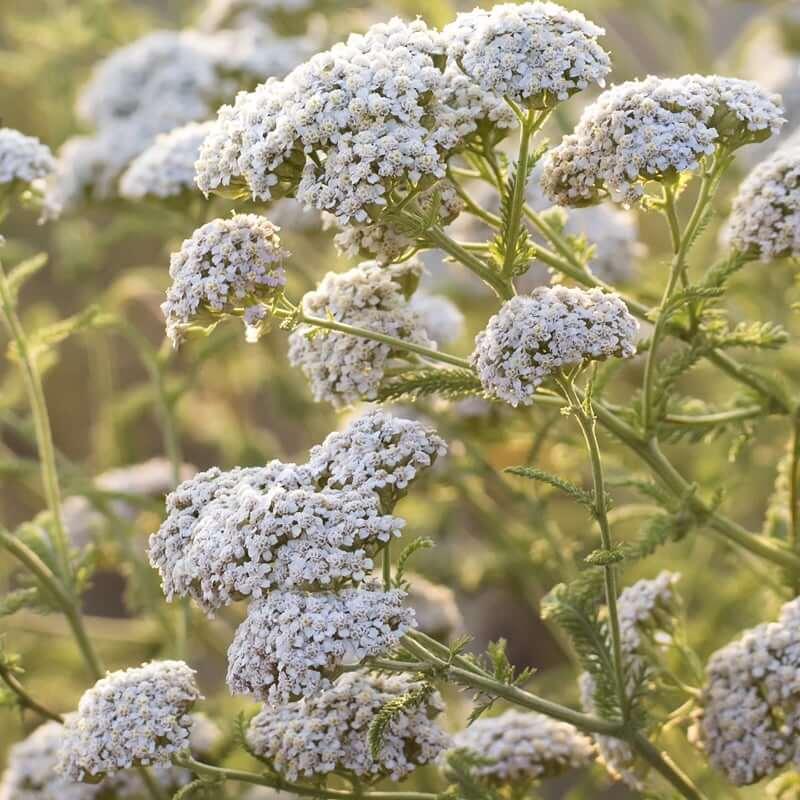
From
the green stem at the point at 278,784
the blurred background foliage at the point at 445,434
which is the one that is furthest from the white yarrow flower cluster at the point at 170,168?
the green stem at the point at 278,784

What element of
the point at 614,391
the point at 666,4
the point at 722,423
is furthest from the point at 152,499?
the point at 666,4

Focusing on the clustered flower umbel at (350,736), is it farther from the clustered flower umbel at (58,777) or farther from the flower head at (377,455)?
the clustered flower umbel at (58,777)

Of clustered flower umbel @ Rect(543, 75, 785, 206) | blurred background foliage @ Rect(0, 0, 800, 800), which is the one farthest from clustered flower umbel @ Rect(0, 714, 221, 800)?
clustered flower umbel @ Rect(543, 75, 785, 206)

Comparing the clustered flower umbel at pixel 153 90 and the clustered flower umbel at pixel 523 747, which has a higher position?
the clustered flower umbel at pixel 153 90

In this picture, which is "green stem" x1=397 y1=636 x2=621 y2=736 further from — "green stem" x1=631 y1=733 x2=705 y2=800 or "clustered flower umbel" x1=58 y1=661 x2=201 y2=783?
"clustered flower umbel" x1=58 y1=661 x2=201 y2=783

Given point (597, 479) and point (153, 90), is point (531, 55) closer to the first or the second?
point (597, 479)

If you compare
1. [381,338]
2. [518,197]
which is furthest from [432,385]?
[518,197]
